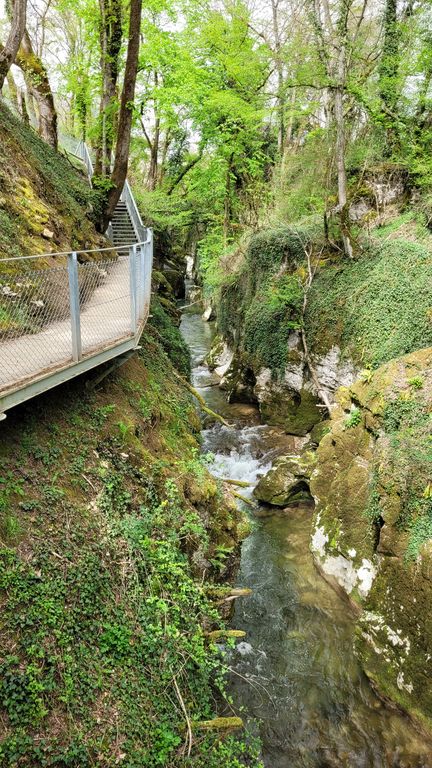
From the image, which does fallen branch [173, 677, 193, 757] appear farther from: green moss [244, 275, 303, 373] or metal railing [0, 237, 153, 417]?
green moss [244, 275, 303, 373]

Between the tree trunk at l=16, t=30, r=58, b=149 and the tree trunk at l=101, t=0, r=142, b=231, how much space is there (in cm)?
428

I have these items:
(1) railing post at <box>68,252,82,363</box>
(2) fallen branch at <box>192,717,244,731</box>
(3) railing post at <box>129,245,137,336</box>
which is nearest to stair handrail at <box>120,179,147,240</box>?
(3) railing post at <box>129,245,137,336</box>

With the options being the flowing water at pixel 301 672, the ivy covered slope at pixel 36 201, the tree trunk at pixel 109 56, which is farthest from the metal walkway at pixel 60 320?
the tree trunk at pixel 109 56

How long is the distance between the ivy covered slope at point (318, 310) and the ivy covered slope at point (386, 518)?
6.02 feet

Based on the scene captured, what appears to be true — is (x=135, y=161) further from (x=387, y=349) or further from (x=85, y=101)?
(x=387, y=349)

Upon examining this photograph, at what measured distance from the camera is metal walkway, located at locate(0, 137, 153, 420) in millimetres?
4852

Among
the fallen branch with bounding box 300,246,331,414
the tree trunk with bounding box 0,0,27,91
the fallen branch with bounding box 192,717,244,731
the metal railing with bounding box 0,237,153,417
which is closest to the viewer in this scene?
the metal railing with bounding box 0,237,153,417

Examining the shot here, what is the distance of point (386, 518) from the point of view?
787 centimetres

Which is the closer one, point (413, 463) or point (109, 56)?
point (413, 463)

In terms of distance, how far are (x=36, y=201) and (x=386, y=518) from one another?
986 centimetres

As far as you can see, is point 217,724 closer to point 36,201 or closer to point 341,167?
point 36,201

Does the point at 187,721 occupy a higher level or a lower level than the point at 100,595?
lower

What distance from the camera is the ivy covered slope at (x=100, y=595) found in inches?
157

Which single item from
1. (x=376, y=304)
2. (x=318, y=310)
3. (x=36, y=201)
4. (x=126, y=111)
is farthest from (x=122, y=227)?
(x=376, y=304)
